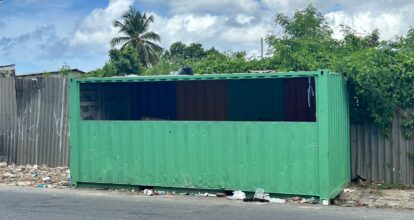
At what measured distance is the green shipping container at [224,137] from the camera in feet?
31.8

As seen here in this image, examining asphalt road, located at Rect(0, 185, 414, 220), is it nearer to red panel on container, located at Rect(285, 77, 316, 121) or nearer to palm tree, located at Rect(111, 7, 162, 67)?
red panel on container, located at Rect(285, 77, 316, 121)

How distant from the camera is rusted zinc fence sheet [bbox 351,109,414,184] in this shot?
11203 mm

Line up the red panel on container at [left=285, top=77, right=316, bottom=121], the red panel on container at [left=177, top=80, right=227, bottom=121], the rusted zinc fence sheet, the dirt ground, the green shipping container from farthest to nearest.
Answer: the red panel on container at [left=177, top=80, right=227, bottom=121] → the red panel on container at [left=285, top=77, right=316, bottom=121] → the rusted zinc fence sheet → the green shipping container → the dirt ground

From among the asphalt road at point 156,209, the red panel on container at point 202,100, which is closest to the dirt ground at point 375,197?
the asphalt road at point 156,209

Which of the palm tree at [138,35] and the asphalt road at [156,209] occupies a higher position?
the palm tree at [138,35]

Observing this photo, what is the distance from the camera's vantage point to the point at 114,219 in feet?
27.9

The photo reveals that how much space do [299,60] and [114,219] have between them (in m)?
6.14

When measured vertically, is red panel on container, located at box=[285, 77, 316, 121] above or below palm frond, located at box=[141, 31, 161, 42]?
below

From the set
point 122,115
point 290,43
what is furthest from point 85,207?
point 290,43

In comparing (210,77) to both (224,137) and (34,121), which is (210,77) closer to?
(224,137)

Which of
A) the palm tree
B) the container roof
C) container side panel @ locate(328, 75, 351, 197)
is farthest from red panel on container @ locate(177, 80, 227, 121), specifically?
the palm tree

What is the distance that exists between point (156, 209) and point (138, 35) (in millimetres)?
35739

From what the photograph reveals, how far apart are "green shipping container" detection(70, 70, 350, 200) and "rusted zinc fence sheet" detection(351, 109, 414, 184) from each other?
35 cm

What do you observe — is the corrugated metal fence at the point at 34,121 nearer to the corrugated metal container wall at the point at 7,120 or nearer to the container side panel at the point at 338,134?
Result: the corrugated metal container wall at the point at 7,120
